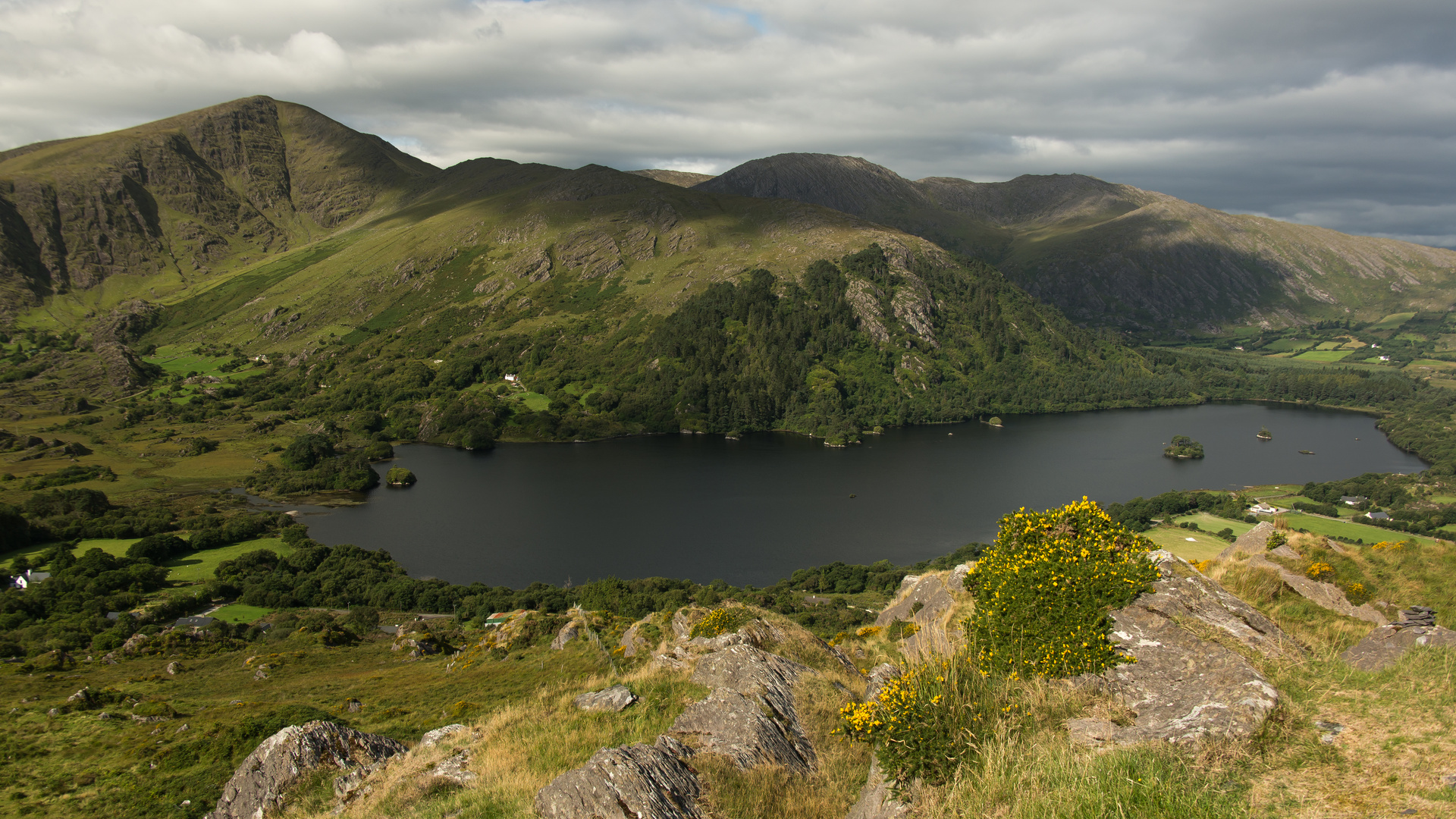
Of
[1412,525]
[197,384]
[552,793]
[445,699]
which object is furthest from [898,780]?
[197,384]

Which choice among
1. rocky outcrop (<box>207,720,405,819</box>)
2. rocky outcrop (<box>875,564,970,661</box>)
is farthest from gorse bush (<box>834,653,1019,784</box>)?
rocky outcrop (<box>207,720,405,819</box>)

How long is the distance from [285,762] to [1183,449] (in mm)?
164324

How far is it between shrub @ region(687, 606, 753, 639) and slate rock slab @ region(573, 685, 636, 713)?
6.03 meters

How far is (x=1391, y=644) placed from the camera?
12180mm

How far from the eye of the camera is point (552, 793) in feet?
31.7

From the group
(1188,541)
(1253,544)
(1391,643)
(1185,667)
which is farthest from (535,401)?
(1185,667)

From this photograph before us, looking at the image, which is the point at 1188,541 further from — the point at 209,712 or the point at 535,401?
the point at 535,401

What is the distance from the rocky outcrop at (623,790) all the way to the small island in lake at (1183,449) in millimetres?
160851

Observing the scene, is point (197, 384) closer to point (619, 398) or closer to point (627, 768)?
point (619, 398)

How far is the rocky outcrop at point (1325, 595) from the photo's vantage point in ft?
56.6

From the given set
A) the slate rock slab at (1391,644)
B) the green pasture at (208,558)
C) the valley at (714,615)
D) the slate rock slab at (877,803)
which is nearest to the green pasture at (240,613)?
the valley at (714,615)

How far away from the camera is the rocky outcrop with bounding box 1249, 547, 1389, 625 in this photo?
17.2 metres

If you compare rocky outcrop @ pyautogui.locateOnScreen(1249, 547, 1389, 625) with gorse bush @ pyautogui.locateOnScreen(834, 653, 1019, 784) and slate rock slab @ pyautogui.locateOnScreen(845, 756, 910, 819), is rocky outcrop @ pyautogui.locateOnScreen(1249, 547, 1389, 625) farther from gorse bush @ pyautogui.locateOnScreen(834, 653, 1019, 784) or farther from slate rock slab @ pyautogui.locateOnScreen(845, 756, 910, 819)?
slate rock slab @ pyautogui.locateOnScreen(845, 756, 910, 819)

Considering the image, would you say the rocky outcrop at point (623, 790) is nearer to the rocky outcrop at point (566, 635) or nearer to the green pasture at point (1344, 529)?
the rocky outcrop at point (566, 635)
